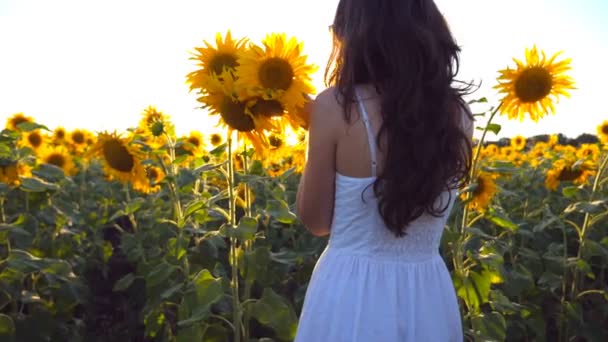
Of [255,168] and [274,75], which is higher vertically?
[274,75]

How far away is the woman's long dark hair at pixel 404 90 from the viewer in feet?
6.02

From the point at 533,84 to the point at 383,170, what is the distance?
1449mm

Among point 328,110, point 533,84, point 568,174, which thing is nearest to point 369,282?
point 328,110

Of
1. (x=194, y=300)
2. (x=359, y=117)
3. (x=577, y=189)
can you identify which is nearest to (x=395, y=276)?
(x=359, y=117)

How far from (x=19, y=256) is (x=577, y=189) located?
267cm

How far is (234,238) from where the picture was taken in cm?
250

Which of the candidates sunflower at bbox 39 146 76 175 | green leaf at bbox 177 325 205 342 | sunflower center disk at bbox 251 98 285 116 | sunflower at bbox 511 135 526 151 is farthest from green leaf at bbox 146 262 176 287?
sunflower at bbox 511 135 526 151

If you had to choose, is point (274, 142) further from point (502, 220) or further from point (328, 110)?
point (502, 220)

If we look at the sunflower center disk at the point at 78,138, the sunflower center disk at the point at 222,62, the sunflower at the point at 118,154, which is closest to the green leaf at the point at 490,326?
the sunflower center disk at the point at 222,62

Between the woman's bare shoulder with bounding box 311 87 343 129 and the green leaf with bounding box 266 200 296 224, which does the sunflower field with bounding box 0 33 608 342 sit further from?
the woman's bare shoulder with bounding box 311 87 343 129

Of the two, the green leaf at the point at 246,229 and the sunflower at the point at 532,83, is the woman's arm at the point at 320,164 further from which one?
the sunflower at the point at 532,83

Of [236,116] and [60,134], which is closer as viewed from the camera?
[236,116]

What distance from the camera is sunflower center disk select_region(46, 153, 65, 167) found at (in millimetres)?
4962

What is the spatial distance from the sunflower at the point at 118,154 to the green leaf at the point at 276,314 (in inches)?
44.7
